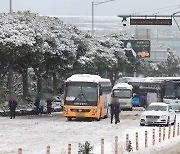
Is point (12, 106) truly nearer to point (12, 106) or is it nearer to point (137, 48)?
point (12, 106)

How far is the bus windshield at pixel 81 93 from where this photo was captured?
4212 centimetres

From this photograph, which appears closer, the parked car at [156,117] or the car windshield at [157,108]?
the parked car at [156,117]

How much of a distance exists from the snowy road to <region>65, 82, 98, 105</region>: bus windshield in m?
1.50

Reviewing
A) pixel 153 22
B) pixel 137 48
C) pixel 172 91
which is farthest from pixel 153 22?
pixel 137 48

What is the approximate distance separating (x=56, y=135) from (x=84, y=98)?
11.2 metres

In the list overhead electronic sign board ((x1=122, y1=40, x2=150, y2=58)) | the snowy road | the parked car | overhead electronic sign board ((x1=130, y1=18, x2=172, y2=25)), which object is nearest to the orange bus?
the snowy road

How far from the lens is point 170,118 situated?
40.2 meters

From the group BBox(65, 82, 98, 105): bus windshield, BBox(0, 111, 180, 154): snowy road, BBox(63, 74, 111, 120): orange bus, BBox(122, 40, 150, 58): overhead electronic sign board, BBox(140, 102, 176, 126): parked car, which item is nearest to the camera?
BBox(0, 111, 180, 154): snowy road

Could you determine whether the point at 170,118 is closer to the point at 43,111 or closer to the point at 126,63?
the point at 43,111

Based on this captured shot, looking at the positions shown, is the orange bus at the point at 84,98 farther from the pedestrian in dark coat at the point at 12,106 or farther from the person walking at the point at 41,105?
the person walking at the point at 41,105

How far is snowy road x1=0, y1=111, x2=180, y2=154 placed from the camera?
24848mm

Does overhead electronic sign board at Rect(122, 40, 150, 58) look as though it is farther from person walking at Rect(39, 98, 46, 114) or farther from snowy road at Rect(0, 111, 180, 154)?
snowy road at Rect(0, 111, 180, 154)

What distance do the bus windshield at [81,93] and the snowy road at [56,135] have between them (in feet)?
4.92

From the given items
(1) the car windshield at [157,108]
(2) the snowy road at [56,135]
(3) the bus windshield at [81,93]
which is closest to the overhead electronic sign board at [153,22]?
(3) the bus windshield at [81,93]
